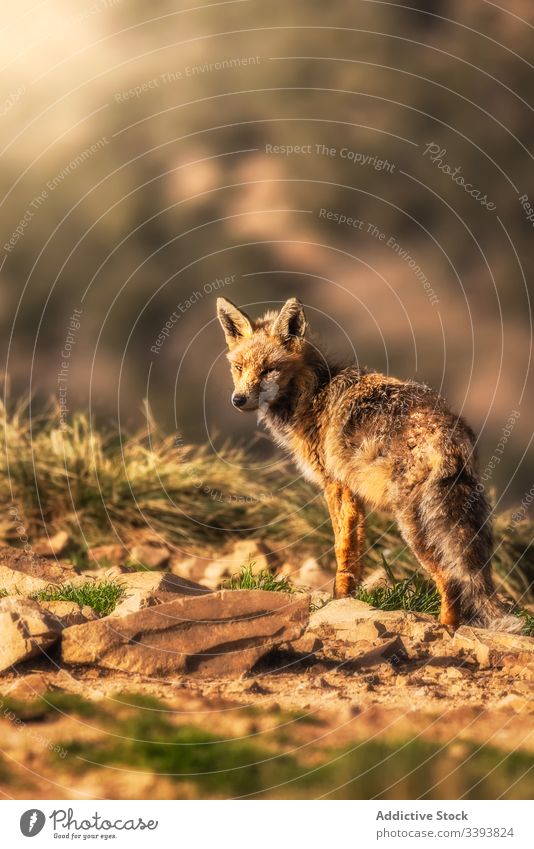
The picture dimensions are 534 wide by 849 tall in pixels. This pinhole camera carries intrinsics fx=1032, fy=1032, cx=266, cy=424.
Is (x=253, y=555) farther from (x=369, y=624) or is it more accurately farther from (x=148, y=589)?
(x=369, y=624)

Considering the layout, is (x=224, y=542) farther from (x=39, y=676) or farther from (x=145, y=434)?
(x=39, y=676)

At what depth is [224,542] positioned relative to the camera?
12.2 meters

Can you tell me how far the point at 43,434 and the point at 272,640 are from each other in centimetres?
664

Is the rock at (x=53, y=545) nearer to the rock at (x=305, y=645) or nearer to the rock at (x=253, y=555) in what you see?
the rock at (x=253, y=555)

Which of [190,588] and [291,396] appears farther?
[291,396]

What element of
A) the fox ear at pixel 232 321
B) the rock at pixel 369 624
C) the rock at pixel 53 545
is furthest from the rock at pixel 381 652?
the rock at pixel 53 545

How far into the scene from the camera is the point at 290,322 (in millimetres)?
9250

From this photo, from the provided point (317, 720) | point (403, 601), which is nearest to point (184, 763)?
point (317, 720)

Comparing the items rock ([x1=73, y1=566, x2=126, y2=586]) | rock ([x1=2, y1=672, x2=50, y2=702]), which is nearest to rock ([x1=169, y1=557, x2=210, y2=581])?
rock ([x1=73, y1=566, x2=126, y2=586])

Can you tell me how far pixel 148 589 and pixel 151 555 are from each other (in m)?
3.28

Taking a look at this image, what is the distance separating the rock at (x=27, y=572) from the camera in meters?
8.75

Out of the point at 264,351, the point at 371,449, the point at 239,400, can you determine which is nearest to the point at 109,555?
the point at 239,400

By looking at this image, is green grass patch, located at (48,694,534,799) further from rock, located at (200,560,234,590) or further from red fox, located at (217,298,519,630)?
rock, located at (200,560,234,590)

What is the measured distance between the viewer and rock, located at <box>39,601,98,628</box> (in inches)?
297
